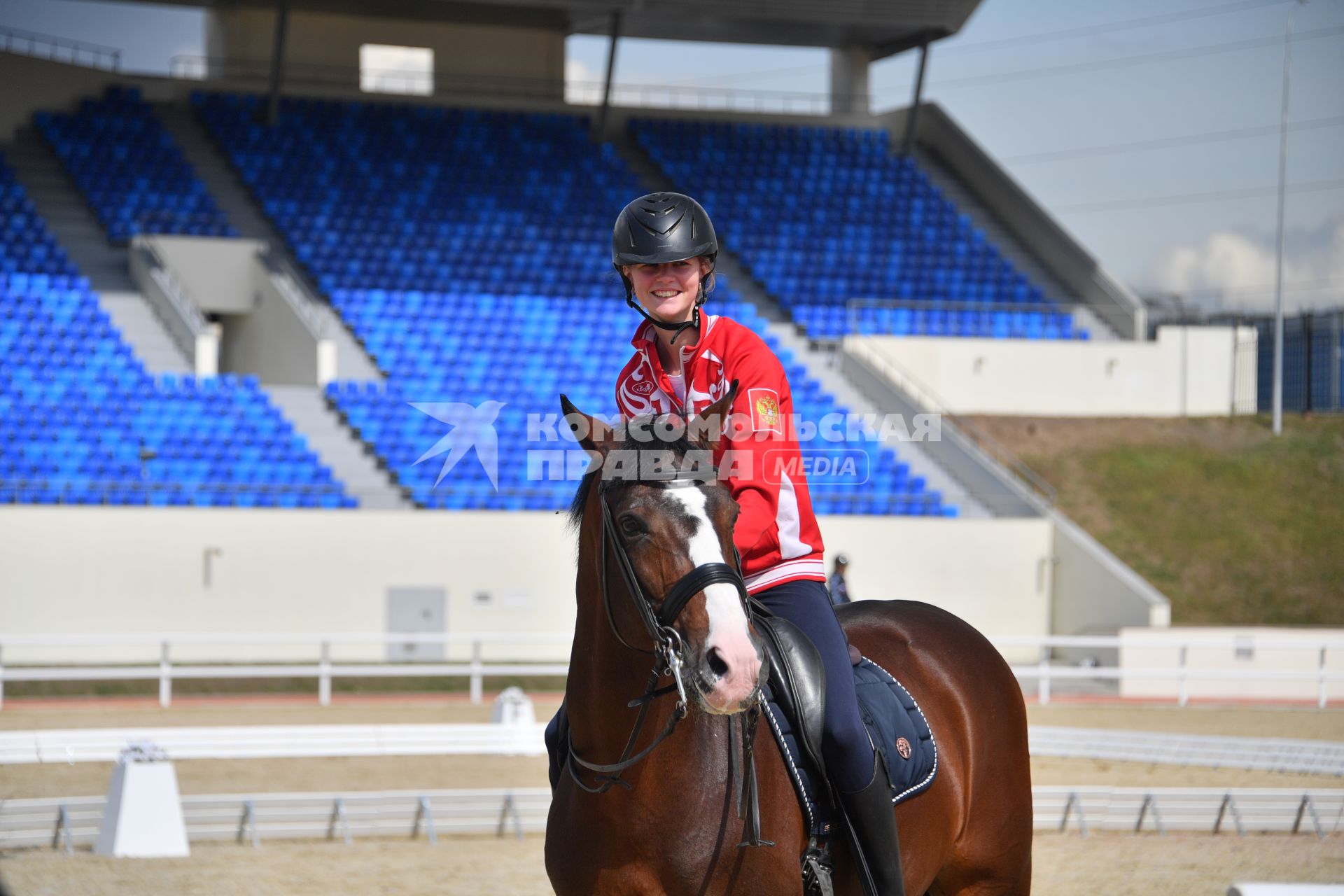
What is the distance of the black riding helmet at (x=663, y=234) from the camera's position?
3.79m

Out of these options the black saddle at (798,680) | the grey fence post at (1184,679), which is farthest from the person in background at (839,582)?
the black saddle at (798,680)

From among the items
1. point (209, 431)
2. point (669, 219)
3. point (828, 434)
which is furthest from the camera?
point (828, 434)

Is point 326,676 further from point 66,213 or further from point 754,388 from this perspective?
point 66,213

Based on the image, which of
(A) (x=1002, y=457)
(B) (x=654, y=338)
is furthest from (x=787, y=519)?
(A) (x=1002, y=457)

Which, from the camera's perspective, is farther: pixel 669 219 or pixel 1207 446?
pixel 1207 446

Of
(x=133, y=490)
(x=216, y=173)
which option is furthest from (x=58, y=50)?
(x=133, y=490)

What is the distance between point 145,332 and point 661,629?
20.9 metres

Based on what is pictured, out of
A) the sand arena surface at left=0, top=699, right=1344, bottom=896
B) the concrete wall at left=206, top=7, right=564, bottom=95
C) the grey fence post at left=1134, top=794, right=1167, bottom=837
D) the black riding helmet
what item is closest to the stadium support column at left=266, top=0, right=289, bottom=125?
the concrete wall at left=206, top=7, right=564, bottom=95

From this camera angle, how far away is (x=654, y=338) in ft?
12.9

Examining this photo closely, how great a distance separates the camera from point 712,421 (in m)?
3.44

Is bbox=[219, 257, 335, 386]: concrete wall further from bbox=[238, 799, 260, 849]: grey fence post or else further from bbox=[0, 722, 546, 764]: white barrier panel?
bbox=[238, 799, 260, 849]: grey fence post

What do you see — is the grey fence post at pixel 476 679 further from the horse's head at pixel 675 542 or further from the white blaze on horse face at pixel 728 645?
the white blaze on horse face at pixel 728 645

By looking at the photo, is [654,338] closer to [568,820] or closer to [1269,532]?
[568,820]

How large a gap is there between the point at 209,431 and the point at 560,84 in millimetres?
15322
